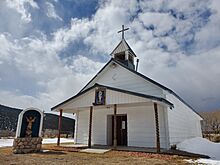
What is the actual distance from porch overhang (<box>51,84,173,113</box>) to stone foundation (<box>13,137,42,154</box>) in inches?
141

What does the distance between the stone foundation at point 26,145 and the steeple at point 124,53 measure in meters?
10.1

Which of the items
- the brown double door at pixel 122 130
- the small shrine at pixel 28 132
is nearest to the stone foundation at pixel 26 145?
the small shrine at pixel 28 132

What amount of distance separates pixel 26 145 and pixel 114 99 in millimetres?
5352

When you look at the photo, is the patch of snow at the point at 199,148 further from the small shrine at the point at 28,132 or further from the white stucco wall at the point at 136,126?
the small shrine at the point at 28,132

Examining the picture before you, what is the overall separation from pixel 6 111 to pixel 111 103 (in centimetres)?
2095

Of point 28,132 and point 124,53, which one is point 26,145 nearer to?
point 28,132

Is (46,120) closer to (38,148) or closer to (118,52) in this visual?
(118,52)

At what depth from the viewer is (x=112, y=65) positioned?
16047mm

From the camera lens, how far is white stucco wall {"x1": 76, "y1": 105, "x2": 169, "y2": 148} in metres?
12.2

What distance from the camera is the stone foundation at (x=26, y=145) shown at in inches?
373

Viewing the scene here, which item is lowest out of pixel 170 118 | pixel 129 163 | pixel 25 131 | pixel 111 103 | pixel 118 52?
pixel 129 163

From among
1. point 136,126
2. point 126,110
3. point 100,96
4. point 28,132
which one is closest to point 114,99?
point 100,96

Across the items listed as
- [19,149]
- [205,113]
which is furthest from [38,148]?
[205,113]

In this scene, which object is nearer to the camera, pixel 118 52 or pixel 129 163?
pixel 129 163
